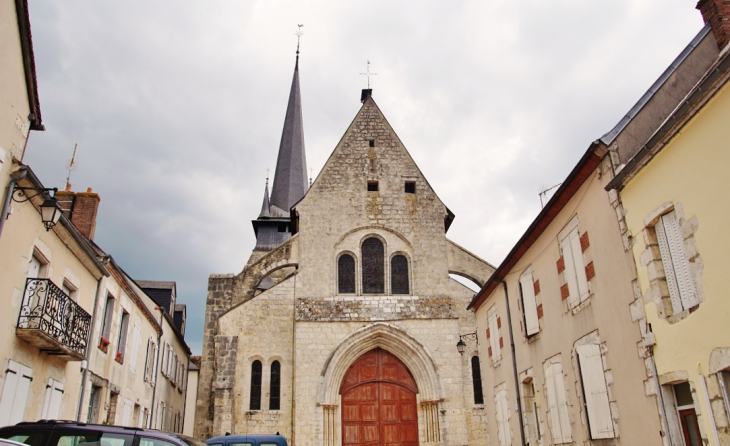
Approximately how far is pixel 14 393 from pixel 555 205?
766 cm

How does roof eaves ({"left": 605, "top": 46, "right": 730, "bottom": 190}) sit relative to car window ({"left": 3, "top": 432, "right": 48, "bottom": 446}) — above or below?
above

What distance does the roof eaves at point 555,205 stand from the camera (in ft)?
23.4

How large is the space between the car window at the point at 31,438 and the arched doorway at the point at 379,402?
34.2 ft

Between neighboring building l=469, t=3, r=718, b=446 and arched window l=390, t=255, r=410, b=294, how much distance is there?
18.5 feet

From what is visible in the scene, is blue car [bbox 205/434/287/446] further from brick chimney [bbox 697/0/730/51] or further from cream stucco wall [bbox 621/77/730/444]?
brick chimney [bbox 697/0/730/51]

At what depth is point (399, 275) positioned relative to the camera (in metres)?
16.2

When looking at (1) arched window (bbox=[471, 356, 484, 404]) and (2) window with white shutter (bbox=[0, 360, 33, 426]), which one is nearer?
(2) window with white shutter (bbox=[0, 360, 33, 426])

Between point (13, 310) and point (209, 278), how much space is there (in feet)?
30.3

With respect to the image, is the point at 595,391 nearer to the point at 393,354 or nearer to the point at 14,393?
the point at 14,393

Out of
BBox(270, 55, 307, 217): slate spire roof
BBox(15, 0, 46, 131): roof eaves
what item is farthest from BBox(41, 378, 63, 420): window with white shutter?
BBox(270, 55, 307, 217): slate spire roof

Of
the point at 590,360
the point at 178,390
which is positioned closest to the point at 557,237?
the point at 590,360

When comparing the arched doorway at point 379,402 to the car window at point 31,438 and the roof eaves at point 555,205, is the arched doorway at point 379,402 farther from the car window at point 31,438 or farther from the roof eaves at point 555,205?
the car window at point 31,438

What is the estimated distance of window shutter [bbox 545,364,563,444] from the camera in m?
8.51

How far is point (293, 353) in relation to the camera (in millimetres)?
14977
